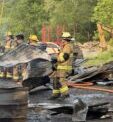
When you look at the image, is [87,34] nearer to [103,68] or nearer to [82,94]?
[103,68]

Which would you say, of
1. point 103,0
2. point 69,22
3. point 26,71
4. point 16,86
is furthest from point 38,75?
point 69,22

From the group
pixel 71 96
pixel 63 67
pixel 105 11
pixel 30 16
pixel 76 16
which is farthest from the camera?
pixel 30 16

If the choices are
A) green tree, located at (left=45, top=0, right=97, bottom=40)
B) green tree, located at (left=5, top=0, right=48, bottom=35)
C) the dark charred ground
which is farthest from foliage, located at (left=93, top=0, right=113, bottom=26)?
green tree, located at (left=5, top=0, right=48, bottom=35)

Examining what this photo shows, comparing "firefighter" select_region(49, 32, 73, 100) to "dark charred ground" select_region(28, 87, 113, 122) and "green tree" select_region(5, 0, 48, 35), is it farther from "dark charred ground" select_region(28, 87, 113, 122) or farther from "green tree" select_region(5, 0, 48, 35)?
"green tree" select_region(5, 0, 48, 35)

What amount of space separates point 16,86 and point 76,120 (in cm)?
239

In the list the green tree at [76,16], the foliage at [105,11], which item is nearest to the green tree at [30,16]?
the green tree at [76,16]

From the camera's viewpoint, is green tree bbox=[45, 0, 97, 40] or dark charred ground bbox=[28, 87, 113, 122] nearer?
dark charred ground bbox=[28, 87, 113, 122]

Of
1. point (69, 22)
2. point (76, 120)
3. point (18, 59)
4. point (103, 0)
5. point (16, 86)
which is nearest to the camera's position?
point (16, 86)

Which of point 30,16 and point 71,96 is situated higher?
point 30,16

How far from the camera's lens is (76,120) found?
11047mm

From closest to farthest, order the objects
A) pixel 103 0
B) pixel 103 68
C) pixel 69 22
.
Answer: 1. pixel 103 68
2. pixel 103 0
3. pixel 69 22

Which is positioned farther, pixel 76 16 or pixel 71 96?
pixel 76 16

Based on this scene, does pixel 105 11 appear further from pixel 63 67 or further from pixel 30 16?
pixel 30 16

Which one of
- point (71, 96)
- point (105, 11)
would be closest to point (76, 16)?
point (105, 11)
